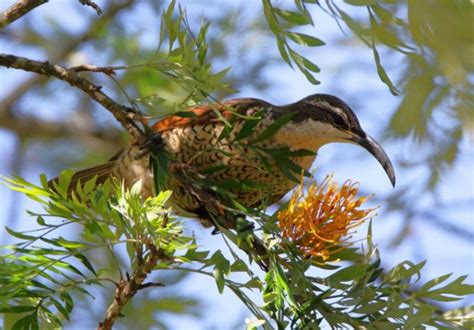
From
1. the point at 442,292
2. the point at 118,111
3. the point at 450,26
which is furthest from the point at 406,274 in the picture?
the point at 450,26

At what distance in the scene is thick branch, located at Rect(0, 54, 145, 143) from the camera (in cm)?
225

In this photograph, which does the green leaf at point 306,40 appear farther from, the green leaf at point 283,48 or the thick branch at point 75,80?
the thick branch at point 75,80

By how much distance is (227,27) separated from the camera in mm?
4738

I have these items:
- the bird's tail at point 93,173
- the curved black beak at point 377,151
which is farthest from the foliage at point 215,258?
the bird's tail at point 93,173

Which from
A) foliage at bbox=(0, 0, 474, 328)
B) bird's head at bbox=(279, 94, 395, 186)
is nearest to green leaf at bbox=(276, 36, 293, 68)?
foliage at bbox=(0, 0, 474, 328)

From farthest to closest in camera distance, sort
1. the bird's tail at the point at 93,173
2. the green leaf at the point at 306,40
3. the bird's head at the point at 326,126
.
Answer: the bird's tail at the point at 93,173 → the bird's head at the point at 326,126 → the green leaf at the point at 306,40

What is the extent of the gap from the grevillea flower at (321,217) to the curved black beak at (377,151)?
33.4 inches

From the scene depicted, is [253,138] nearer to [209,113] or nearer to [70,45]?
[209,113]

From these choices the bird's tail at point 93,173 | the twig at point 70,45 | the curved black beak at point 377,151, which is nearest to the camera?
the curved black beak at point 377,151

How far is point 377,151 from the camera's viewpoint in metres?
3.34

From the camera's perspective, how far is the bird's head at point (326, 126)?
11.5 feet

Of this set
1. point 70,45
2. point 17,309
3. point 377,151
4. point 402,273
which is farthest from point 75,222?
point 70,45

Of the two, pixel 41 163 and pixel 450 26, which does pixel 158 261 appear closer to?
pixel 450 26

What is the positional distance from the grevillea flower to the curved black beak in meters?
0.85
